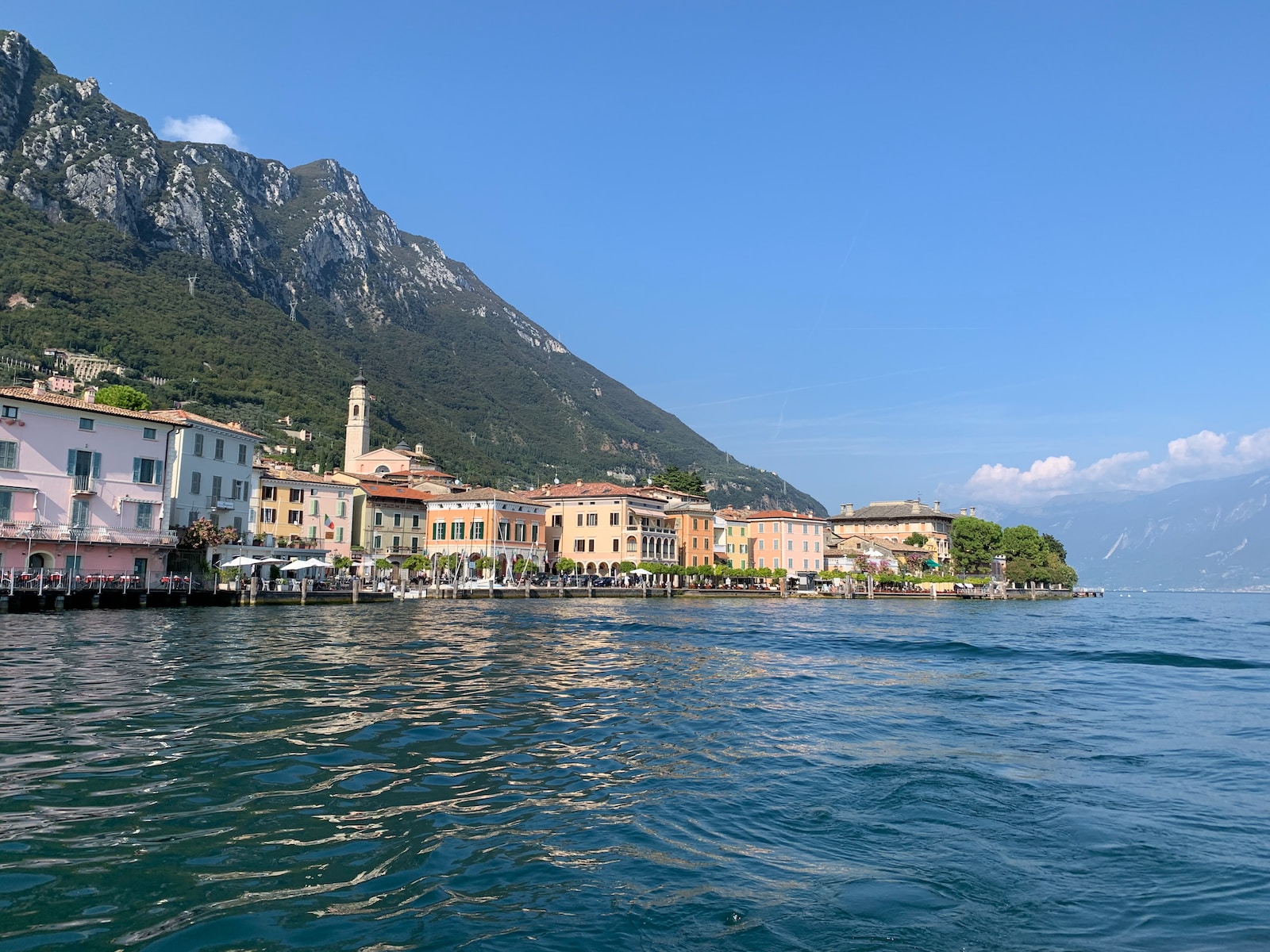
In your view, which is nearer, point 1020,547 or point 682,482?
point 682,482

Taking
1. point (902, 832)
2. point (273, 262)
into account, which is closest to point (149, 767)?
point (902, 832)

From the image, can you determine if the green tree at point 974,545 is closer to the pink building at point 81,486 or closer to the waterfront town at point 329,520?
the waterfront town at point 329,520

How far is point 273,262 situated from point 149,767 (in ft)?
607

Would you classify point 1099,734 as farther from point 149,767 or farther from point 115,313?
point 115,313

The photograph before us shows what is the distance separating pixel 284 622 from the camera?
115 ft

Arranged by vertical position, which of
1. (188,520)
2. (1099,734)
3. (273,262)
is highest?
(273,262)

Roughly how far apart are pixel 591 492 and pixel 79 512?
47.6 metres

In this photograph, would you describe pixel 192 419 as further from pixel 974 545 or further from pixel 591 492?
pixel 974 545

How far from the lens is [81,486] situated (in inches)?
1564

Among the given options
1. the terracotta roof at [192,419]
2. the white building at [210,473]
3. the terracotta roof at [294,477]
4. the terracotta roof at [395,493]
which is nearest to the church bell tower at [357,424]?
the terracotta roof at [395,493]

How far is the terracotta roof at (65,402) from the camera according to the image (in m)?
38.0

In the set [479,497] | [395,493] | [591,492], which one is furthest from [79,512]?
[591,492]

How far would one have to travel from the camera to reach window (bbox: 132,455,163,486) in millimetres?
41906

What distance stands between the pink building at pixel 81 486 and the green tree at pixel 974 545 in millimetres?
95038
